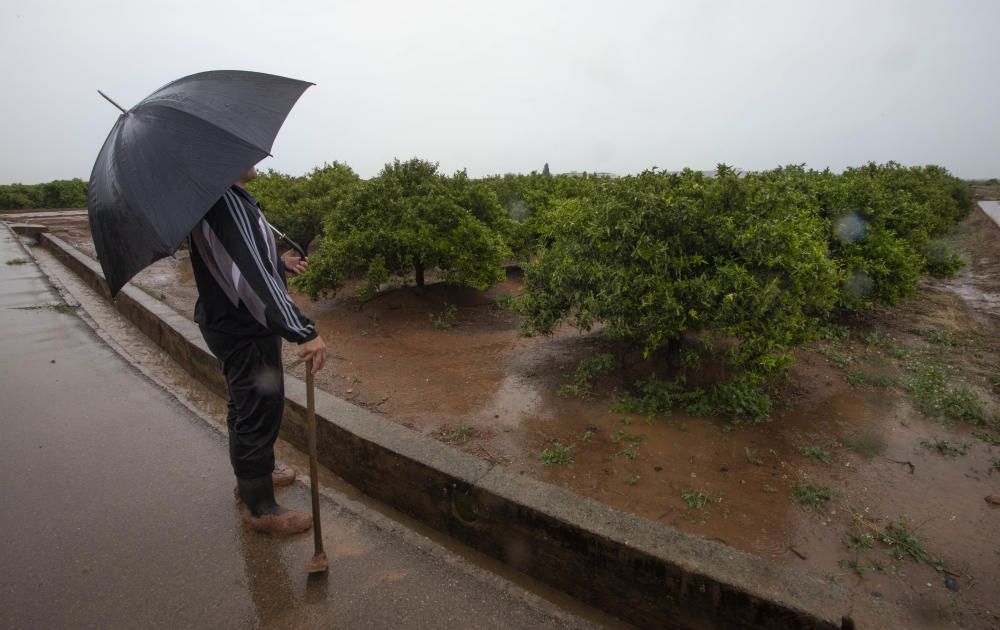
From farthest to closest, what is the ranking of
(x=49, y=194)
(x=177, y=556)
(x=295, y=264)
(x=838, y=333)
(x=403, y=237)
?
(x=49, y=194), (x=403, y=237), (x=838, y=333), (x=295, y=264), (x=177, y=556)

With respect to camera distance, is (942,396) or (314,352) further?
(942,396)

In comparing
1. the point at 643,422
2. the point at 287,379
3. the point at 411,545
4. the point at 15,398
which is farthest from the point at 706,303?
the point at 15,398

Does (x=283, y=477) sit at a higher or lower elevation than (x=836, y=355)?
lower

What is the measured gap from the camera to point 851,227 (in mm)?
6555

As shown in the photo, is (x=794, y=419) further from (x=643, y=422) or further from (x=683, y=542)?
(x=683, y=542)

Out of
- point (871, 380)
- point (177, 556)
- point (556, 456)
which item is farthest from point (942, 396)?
point (177, 556)

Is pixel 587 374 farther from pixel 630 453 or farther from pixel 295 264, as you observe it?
pixel 295 264

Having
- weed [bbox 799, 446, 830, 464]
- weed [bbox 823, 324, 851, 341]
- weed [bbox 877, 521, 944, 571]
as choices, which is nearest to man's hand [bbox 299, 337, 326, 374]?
weed [bbox 877, 521, 944, 571]

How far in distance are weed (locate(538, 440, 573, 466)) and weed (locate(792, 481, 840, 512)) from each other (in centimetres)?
130

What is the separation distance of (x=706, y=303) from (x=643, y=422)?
95 cm

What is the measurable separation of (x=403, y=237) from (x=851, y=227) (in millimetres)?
5513

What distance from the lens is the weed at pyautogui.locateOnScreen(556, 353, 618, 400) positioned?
14.1 ft

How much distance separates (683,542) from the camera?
2.16m

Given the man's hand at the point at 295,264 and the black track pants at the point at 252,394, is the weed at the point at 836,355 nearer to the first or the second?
the man's hand at the point at 295,264
